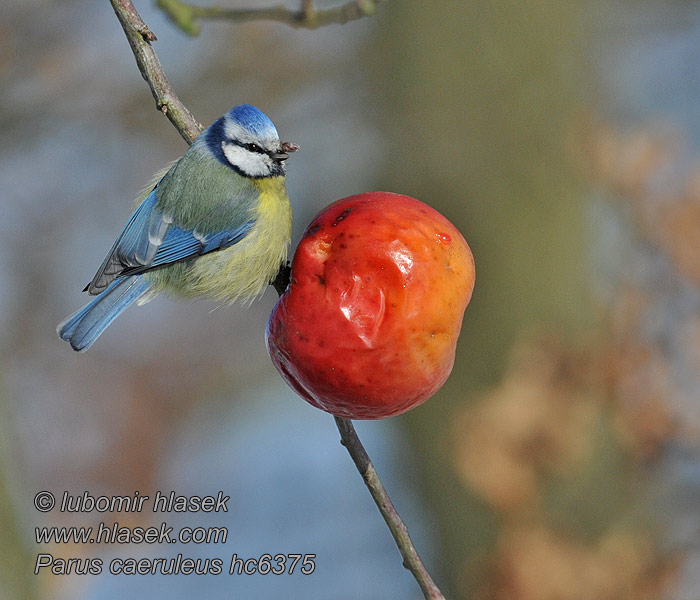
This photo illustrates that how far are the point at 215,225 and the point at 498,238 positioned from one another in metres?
2.42

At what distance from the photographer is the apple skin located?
66.4 inches

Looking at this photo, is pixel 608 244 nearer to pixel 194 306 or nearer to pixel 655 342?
pixel 655 342

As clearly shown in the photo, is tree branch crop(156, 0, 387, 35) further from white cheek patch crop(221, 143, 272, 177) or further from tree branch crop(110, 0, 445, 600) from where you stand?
white cheek patch crop(221, 143, 272, 177)

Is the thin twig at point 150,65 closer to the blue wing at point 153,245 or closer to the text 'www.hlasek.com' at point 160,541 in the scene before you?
the blue wing at point 153,245

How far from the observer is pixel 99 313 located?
2.09 m

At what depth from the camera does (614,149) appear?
163 inches

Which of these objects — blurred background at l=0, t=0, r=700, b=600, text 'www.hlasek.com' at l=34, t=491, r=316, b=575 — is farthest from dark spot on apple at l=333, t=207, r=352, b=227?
blurred background at l=0, t=0, r=700, b=600

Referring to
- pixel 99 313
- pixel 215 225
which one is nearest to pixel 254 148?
pixel 215 225

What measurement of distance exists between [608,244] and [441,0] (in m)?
1.60

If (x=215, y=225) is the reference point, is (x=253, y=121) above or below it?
above

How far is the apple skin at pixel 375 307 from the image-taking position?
1.69 meters

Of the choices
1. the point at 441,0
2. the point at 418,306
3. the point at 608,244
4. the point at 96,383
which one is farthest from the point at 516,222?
the point at 96,383

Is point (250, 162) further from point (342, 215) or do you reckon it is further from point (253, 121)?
point (342, 215)

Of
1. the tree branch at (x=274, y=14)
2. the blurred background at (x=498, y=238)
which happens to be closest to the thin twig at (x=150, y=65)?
the tree branch at (x=274, y=14)
